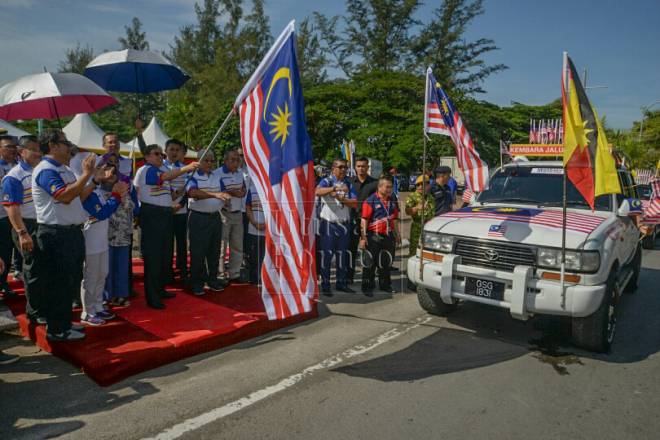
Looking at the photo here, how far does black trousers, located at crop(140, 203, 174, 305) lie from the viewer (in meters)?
5.37

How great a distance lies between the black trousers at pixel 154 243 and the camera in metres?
5.37

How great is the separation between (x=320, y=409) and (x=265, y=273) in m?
1.28

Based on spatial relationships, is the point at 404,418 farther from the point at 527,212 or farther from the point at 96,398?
the point at 527,212

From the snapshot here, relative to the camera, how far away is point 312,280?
4477 mm

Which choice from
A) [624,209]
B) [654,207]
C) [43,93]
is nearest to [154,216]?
[43,93]

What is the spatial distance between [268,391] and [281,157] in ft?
6.87

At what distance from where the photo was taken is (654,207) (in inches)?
414

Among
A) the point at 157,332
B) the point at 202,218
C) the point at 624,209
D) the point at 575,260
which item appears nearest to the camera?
the point at 575,260

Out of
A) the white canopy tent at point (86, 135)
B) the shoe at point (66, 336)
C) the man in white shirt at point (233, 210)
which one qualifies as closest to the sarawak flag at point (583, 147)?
the man in white shirt at point (233, 210)

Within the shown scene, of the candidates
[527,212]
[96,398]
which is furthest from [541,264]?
[96,398]

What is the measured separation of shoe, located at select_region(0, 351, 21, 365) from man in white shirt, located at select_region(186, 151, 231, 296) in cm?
218

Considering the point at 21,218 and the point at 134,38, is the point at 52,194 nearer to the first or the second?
the point at 21,218

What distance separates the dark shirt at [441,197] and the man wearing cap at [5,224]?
618 cm

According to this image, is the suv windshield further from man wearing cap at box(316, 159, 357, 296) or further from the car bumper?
man wearing cap at box(316, 159, 357, 296)
